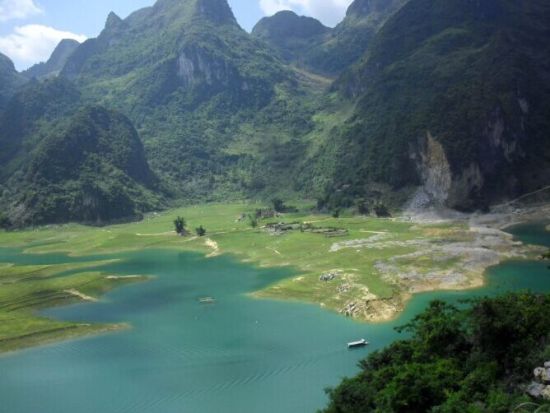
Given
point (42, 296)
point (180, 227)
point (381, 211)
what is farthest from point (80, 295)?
point (381, 211)

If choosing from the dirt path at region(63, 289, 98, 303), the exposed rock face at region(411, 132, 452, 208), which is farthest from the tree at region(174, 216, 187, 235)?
the dirt path at region(63, 289, 98, 303)

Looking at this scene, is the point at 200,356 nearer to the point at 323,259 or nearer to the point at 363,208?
the point at 323,259

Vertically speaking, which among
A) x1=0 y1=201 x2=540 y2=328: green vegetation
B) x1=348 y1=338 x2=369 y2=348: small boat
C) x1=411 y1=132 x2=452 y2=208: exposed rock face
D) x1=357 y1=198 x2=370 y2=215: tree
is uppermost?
x1=411 y1=132 x2=452 y2=208: exposed rock face

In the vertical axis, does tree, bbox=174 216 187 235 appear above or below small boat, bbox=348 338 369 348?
above

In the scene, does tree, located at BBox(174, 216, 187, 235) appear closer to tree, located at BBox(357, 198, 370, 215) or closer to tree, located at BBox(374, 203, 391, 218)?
tree, located at BBox(357, 198, 370, 215)

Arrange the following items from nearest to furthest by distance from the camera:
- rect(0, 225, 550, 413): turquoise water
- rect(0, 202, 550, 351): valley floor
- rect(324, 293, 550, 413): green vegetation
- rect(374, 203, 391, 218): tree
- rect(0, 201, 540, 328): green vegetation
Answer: rect(324, 293, 550, 413): green vegetation, rect(0, 225, 550, 413): turquoise water, rect(0, 202, 550, 351): valley floor, rect(0, 201, 540, 328): green vegetation, rect(374, 203, 391, 218): tree

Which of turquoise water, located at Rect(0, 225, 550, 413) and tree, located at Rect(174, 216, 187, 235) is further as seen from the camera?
tree, located at Rect(174, 216, 187, 235)

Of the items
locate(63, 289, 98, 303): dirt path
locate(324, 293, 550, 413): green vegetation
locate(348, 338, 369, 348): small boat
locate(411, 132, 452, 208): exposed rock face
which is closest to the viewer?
locate(324, 293, 550, 413): green vegetation
